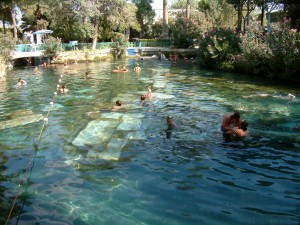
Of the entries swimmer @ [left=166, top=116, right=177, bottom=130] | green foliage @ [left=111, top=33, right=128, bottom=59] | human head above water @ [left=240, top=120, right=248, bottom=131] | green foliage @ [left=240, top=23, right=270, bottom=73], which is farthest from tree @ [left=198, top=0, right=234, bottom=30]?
human head above water @ [left=240, top=120, right=248, bottom=131]

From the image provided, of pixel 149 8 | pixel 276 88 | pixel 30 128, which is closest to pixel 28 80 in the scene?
pixel 30 128

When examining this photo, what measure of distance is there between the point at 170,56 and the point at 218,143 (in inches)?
1395

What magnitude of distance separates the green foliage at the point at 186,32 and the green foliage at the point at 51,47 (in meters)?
17.3

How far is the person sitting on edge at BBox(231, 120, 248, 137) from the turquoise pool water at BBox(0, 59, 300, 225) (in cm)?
28

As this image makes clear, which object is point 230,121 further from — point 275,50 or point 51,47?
point 51,47

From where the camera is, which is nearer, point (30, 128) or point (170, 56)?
point (30, 128)

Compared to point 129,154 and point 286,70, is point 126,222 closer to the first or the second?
point 129,154

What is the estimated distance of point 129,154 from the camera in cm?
1123

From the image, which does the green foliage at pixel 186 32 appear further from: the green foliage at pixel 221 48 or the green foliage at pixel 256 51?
the green foliage at pixel 256 51

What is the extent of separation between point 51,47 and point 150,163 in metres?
33.8

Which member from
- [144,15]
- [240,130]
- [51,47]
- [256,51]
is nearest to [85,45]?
[51,47]

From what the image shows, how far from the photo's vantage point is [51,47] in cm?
4094

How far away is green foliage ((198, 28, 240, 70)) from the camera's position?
33.1 metres

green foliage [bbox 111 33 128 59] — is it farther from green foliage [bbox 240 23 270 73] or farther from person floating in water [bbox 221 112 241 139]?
person floating in water [bbox 221 112 241 139]
